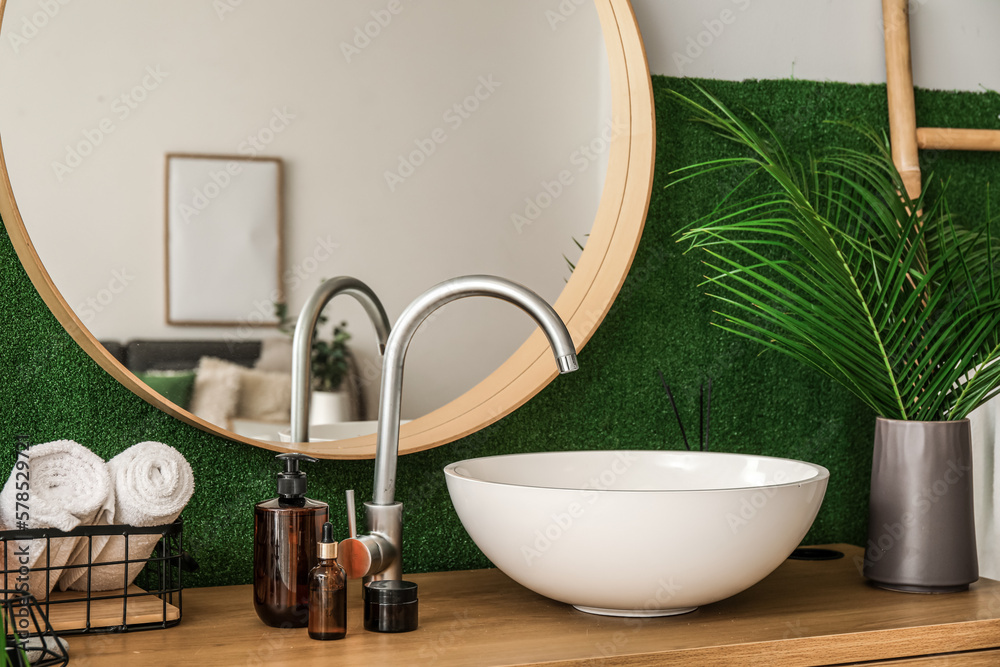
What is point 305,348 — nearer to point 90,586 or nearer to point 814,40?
point 90,586

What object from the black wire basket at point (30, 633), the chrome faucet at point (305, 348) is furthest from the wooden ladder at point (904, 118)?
the black wire basket at point (30, 633)

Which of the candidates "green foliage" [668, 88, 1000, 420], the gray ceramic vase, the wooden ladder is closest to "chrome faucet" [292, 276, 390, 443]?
"green foliage" [668, 88, 1000, 420]

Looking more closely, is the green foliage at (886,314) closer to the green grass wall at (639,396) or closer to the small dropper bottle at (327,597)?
the green grass wall at (639,396)

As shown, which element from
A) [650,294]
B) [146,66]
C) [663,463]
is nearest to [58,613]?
[146,66]

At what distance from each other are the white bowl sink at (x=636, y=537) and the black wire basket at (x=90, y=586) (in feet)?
1.07

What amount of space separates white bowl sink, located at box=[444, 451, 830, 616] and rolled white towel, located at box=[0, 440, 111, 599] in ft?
1.27

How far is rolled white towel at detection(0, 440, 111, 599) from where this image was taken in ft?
3.09

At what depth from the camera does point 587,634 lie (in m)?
0.94

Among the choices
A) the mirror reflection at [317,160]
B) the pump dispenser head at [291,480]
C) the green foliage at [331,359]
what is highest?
the mirror reflection at [317,160]

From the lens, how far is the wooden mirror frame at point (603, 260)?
4.07ft

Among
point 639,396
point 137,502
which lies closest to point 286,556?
point 137,502

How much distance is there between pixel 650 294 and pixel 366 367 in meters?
0.44

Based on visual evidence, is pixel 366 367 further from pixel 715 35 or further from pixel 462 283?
pixel 715 35

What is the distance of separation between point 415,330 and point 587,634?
1.24ft
